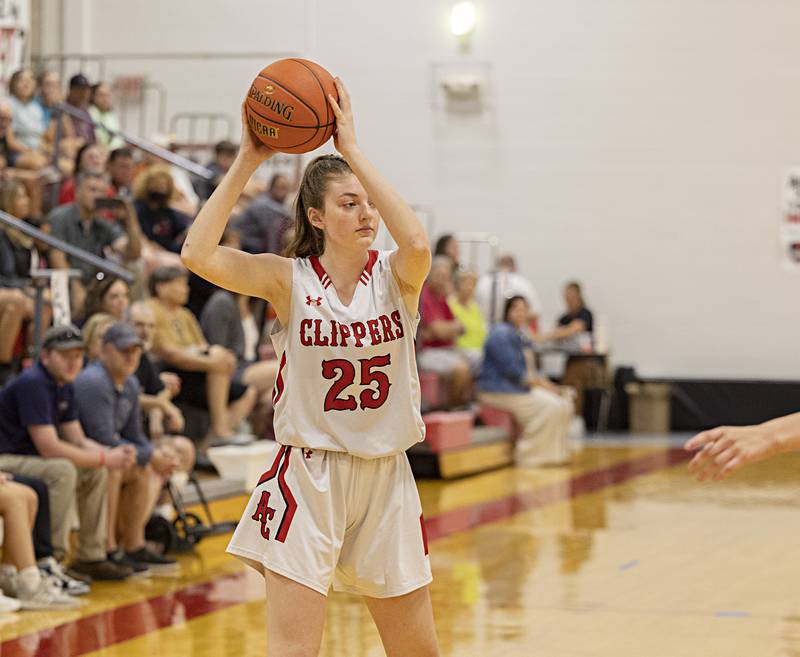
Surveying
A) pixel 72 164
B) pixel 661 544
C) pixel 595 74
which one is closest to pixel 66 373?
pixel 661 544

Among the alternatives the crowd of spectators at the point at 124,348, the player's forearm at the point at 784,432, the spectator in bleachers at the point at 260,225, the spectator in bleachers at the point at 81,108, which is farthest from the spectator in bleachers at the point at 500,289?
the player's forearm at the point at 784,432

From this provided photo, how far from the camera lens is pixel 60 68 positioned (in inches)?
629

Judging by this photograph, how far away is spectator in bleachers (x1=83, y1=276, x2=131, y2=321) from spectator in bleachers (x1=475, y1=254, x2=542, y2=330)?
667 centimetres

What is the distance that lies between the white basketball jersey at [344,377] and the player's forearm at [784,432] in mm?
979

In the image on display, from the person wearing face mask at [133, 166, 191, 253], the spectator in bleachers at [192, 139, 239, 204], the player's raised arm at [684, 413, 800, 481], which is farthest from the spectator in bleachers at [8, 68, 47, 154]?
the player's raised arm at [684, 413, 800, 481]

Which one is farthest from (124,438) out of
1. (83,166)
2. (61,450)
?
(83,166)

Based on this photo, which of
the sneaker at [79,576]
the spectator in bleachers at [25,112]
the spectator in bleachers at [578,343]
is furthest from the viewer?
the spectator in bleachers at [578,343]

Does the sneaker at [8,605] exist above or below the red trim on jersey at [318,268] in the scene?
below

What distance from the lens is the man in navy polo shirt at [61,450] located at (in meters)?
6.28

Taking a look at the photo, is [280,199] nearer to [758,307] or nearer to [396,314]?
[758,307]

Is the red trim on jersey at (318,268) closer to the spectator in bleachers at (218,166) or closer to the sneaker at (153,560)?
the sneaker at (153,560)

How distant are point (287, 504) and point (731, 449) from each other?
46.0 inches

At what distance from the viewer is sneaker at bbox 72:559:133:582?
6645mm

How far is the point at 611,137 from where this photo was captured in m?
15.5
